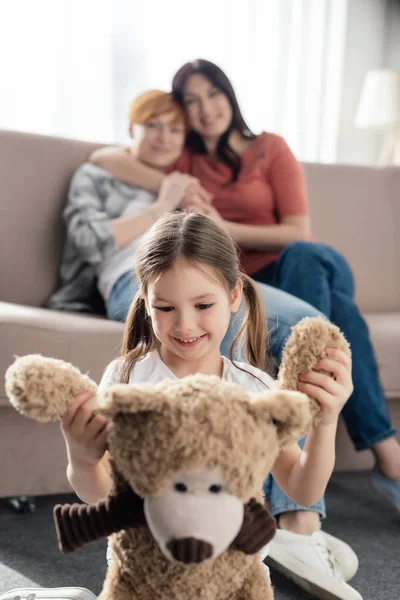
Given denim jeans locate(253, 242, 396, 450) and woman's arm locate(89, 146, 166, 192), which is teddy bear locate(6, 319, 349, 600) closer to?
Answer: denim jeans locate(253, 242, 396, 450)

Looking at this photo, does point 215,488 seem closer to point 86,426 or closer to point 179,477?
point 179,477

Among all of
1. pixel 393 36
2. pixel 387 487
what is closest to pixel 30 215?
pixel 387 487

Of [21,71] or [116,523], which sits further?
[21,71]

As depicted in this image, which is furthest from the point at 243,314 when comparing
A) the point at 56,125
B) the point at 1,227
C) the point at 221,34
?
the point at 221,34

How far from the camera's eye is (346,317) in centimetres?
143

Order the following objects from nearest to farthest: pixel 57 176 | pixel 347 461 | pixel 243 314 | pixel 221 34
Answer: pixel 243 314 → pixel 347 461 → pixel 57 176 → pixel 221 34

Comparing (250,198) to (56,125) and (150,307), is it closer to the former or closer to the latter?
(150,307)

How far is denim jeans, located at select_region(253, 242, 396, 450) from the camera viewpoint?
1380mm

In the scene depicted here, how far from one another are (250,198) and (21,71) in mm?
1242

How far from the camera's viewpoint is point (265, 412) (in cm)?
58

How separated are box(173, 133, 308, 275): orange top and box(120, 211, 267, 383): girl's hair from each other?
2.52 ft

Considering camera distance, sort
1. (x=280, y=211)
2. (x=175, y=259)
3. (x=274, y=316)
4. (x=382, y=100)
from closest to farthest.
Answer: (x=175, y=259) → (x=274, y=316) → (x=280, y=211) → (x=382, y=100)

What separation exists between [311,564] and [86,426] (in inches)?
24.7

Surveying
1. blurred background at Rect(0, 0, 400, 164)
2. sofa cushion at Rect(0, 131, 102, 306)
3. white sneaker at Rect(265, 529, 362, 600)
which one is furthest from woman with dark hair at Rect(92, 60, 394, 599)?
blurred background at Rect(0, 0, 400, 164)
